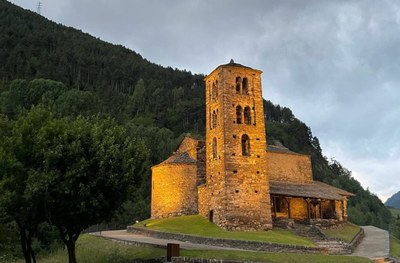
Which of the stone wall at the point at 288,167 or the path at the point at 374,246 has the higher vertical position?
the stone wall at the point at 288,167

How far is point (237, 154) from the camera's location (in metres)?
36.4

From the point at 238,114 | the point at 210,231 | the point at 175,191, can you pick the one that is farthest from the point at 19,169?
the point at 238,114

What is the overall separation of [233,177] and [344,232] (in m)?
12.9

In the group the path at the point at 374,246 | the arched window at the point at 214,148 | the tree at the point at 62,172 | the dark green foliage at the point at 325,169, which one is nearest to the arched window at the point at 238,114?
the arched window at the point at 214,148

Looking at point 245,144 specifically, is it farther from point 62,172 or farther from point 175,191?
point 62,172

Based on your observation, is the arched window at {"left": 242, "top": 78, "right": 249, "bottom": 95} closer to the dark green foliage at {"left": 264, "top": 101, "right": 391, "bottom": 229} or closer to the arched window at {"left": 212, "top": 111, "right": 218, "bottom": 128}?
the arched window at {"left": 212, "top": 111, "right": 218, "bottom": 128}

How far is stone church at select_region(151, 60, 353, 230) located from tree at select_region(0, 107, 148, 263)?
14898 millimetres

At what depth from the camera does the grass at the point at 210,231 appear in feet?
101

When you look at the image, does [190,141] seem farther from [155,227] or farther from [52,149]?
[52,149]

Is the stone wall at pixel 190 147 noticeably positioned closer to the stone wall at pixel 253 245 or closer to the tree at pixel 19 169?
the stone wall at pixel 253 245

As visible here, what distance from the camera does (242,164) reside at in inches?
1427

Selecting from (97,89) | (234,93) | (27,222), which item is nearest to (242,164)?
(234,93)

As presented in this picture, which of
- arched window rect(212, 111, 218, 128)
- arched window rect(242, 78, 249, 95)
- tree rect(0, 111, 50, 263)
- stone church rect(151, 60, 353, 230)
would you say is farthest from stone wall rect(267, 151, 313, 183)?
tree rect(0, 111, 50, 263)

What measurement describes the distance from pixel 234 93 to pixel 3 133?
22.0 metres
